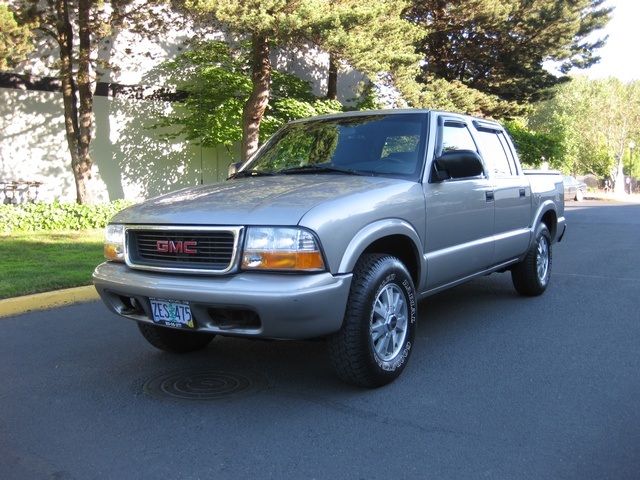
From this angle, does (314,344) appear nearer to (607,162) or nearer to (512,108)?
(512,108)

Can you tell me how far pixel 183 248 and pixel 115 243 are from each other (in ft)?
2.29

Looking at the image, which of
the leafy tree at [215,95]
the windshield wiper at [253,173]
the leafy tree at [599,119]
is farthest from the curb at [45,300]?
the leafy tree at [599,119]

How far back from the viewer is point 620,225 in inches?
716

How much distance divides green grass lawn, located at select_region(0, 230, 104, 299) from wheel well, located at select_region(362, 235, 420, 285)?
4301 mm

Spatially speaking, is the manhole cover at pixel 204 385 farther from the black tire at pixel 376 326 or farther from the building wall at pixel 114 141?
the building wall at pixel 114 141

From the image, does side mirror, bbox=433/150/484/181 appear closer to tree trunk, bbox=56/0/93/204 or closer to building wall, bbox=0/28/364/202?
tree trunk, bbox=56/0/93/204

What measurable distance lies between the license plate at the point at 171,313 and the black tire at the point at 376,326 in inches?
35.0

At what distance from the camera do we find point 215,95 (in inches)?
678

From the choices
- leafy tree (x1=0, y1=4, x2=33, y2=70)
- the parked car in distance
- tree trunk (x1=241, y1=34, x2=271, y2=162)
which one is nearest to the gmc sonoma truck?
leafy tree (x1=0, y1=4, x2=33, y2=70)

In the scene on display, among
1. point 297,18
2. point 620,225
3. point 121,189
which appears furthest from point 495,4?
point 121,189

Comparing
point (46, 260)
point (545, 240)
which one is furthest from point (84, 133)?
point (545, 240)

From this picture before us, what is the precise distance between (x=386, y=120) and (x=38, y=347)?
342 centimetres

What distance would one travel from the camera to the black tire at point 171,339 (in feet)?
15.6

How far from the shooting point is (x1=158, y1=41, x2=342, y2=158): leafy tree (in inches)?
665
